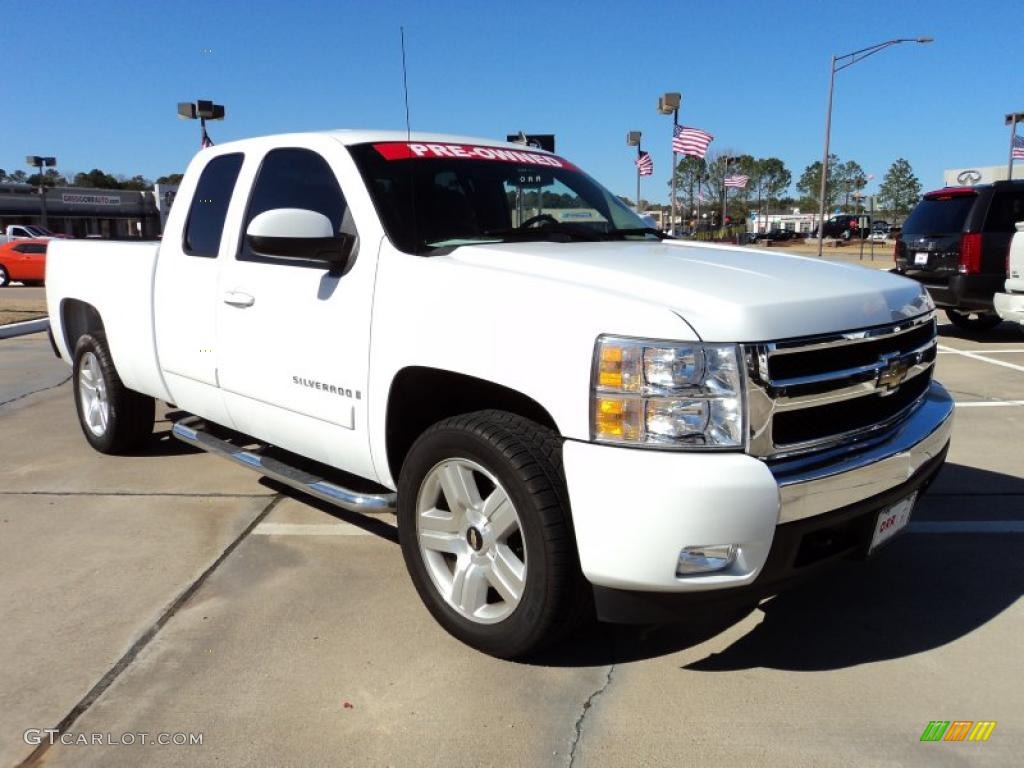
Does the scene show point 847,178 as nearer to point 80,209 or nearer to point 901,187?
point 901,187

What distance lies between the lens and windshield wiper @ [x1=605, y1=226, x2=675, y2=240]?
4.14 meters

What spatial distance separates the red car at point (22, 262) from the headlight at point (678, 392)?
1012 inches

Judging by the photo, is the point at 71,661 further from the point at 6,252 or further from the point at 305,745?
the point at 6,252

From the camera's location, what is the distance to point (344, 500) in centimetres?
354

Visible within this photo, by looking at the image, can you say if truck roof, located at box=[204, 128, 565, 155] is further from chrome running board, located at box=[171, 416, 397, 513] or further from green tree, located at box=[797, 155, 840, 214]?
green tree, located at box=[797, 155, 840, 214]

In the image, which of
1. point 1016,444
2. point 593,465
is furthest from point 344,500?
point 1016,444

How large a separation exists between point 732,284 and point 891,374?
0.69 meters

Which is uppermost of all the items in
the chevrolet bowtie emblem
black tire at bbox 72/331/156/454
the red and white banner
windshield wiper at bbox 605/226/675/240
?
the red and white banner

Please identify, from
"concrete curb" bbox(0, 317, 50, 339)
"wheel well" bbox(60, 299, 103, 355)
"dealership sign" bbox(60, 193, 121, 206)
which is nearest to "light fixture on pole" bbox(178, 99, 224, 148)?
"concrete curb" bbox(0, 317, 50, 339)

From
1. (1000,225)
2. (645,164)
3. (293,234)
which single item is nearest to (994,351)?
(1000,225)

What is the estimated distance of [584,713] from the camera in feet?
9.14

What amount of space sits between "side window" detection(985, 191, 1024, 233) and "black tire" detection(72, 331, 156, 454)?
10001 millimetres

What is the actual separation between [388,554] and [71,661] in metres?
1.44

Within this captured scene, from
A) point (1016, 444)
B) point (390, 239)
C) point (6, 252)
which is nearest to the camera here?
point (390, 239)
